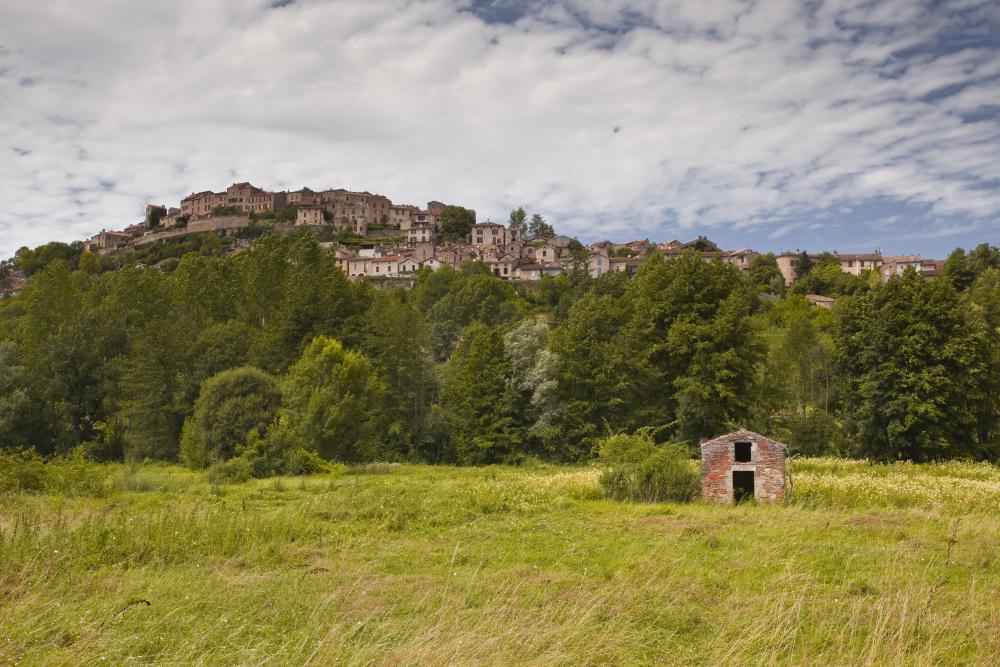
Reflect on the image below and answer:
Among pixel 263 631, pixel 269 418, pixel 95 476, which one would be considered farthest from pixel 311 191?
pixel 263 631

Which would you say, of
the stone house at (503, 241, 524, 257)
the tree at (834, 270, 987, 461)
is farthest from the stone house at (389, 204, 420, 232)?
the tree at (834, 270, 987, 461)

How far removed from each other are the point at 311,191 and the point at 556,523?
145542 mm

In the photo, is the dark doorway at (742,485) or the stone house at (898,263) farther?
the stone house at (898,263)

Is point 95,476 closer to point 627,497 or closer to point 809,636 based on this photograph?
point 627,497

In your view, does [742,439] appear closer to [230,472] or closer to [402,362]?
[230,472]

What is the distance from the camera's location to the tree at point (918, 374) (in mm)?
30750

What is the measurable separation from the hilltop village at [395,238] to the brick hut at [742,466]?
8009 centimetres

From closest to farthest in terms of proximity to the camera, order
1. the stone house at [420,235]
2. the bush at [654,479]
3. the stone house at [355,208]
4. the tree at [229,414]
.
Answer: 1. the bush at [654,479]
2. the tree at [229,414]
3. the stone house at [420,235]
4. the stone house at [355,208]

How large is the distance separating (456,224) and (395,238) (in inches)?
607

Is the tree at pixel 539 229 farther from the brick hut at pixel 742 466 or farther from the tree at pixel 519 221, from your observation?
the brick hut at pixel 742 466

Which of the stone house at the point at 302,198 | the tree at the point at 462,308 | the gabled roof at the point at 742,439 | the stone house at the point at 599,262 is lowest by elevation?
the gabled roof at the point at 742,439

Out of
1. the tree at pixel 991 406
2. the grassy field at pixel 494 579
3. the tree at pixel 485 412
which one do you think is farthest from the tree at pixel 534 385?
the tree at pixel 991 406

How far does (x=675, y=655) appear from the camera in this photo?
6141mm

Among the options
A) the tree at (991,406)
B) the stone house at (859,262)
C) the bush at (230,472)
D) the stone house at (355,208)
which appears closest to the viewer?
the bush at (230,472)
